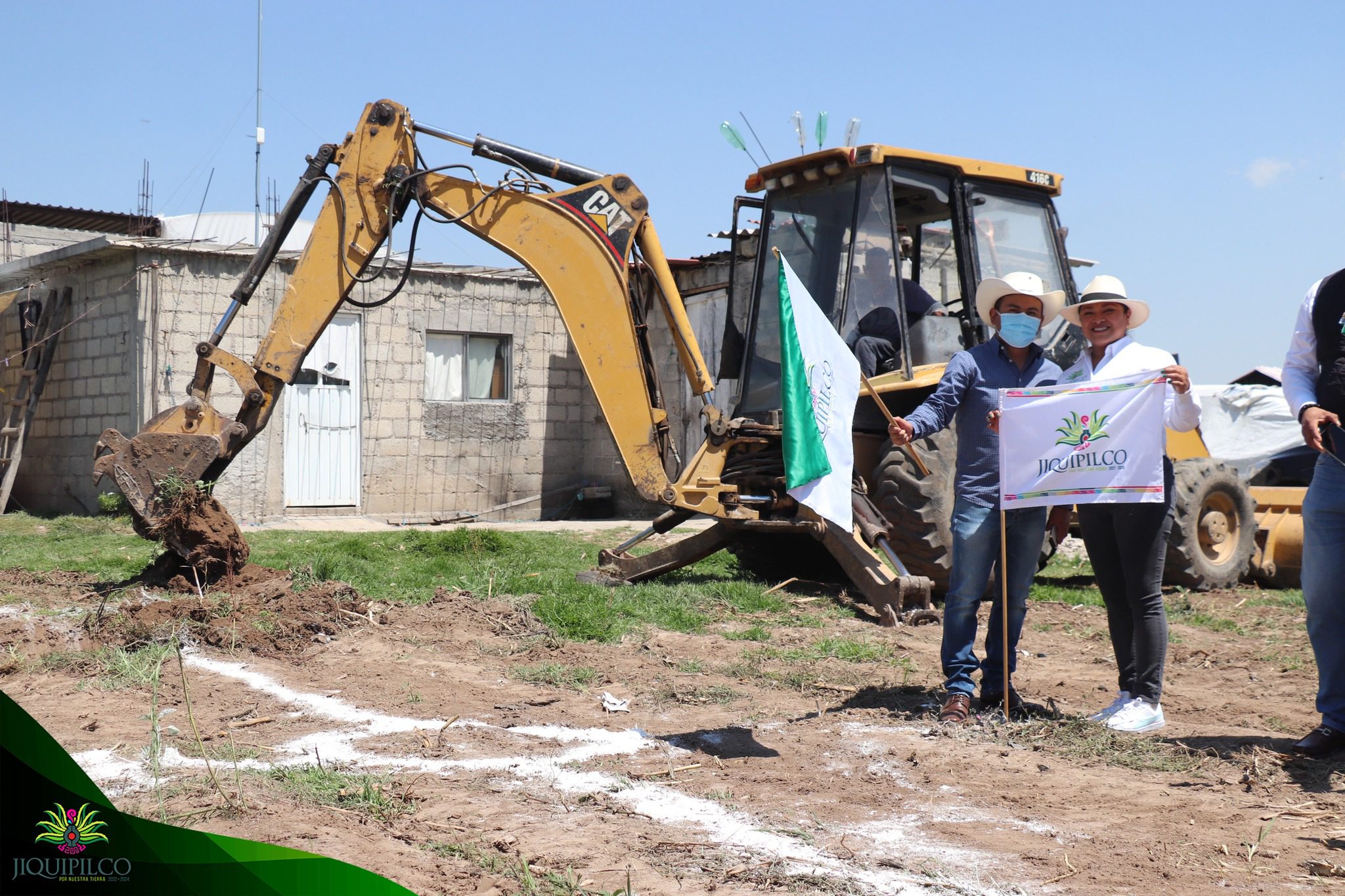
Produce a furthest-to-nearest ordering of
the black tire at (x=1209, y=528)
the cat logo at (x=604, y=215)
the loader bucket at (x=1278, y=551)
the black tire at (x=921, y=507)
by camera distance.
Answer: the loader bucket at (x=1278, y=551), the black tire at (x=1209, y=528), the cat logo at (x=604, y=215), the black tire at (x=921, y=507)

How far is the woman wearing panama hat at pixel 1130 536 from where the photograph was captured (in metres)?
4.80

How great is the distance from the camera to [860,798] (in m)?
3.80

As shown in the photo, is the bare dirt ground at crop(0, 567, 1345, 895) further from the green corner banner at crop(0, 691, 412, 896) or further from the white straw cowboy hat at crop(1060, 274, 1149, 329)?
the white straw cowboy hat at crop(1060, 274, 1149, 329)

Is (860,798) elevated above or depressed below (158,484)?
below

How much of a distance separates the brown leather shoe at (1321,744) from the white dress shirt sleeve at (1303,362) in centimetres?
123

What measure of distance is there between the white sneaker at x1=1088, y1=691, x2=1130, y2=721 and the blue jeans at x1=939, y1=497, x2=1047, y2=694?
1.33 feet

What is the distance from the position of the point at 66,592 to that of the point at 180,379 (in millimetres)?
6764

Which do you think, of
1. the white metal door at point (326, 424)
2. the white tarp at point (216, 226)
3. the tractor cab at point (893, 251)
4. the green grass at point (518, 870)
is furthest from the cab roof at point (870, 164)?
the white tarp at point (216, 226)

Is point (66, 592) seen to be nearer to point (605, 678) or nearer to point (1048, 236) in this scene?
point (605, 678)

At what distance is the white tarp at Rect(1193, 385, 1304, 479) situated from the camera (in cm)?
1698

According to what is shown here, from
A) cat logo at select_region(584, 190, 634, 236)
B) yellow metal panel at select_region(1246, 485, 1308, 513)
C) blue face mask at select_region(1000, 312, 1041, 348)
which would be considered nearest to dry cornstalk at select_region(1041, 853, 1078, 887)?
blue face mask at select_region(1000, 312, 1041, 348)

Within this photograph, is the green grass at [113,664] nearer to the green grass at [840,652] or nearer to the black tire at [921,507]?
the green grass at [840,652]

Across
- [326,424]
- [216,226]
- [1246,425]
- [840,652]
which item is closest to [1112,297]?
[840,652]

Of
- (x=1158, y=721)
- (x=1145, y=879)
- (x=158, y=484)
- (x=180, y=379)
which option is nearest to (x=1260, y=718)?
(x=1158, y=721)
